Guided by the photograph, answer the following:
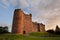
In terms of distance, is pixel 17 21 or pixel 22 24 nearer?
pixel 17 21

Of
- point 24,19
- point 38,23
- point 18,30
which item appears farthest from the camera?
point 38,23

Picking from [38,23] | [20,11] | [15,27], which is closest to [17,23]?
[15,27]

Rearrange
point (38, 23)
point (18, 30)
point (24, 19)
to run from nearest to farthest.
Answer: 1. point (18, 30)
2. point (24, 19)
3. point (38, 23)

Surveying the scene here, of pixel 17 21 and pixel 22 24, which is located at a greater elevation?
pixel 17 21

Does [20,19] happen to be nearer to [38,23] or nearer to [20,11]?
[20,11]

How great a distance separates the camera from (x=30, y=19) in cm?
5069

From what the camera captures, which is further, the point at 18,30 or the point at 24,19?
the point at 24,19

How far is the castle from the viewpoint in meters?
44.8

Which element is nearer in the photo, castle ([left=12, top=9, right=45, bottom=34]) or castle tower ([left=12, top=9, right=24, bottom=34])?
castle tower ([left=12, top=9, right=24, bottom=34])

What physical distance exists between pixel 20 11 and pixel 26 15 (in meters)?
5.15

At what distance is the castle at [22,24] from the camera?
147 feet

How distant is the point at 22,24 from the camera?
4706cm

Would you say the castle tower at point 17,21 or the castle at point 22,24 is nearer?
the castle tower at point 17,21

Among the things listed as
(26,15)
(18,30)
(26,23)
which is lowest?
(18,30)
